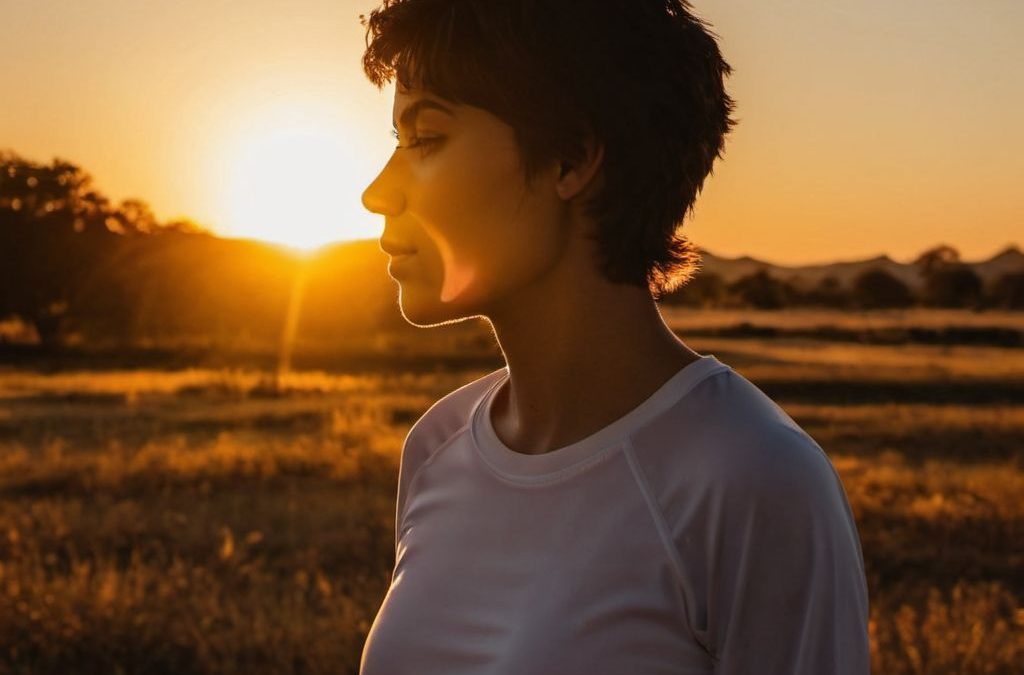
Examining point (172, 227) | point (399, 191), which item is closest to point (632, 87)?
point (399, 191)

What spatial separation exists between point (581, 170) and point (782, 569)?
2.24 ft

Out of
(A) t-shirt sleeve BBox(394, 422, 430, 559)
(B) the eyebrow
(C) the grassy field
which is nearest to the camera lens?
(B) the eyebrow

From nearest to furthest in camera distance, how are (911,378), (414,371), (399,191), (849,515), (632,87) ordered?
1. (849,515)
2. (632,87)
3. (399,191)
4. (911,378)
5. (414,371)

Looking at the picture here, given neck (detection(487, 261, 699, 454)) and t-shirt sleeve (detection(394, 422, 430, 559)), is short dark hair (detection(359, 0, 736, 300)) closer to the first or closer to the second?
neck (detection(487, 261, 699, 454))

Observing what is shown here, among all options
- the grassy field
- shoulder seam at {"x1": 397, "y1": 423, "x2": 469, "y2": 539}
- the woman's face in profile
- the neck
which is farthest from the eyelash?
the grassy field

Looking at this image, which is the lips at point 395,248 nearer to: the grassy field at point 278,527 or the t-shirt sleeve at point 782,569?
the t-shirt sleeve at point 782,569

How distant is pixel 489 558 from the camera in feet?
6.54

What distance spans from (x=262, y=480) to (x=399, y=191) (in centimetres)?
1117

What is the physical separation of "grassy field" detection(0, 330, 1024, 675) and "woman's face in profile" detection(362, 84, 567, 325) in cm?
425

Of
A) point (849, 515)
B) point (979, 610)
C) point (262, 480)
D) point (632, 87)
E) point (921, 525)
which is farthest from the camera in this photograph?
point (262, 480)

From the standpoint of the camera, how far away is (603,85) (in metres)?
1.87

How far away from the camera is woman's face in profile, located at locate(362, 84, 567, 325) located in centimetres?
→ 193

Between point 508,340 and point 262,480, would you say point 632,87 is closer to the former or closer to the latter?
point 508,340

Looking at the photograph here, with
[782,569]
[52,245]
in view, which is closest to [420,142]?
[782,569]
